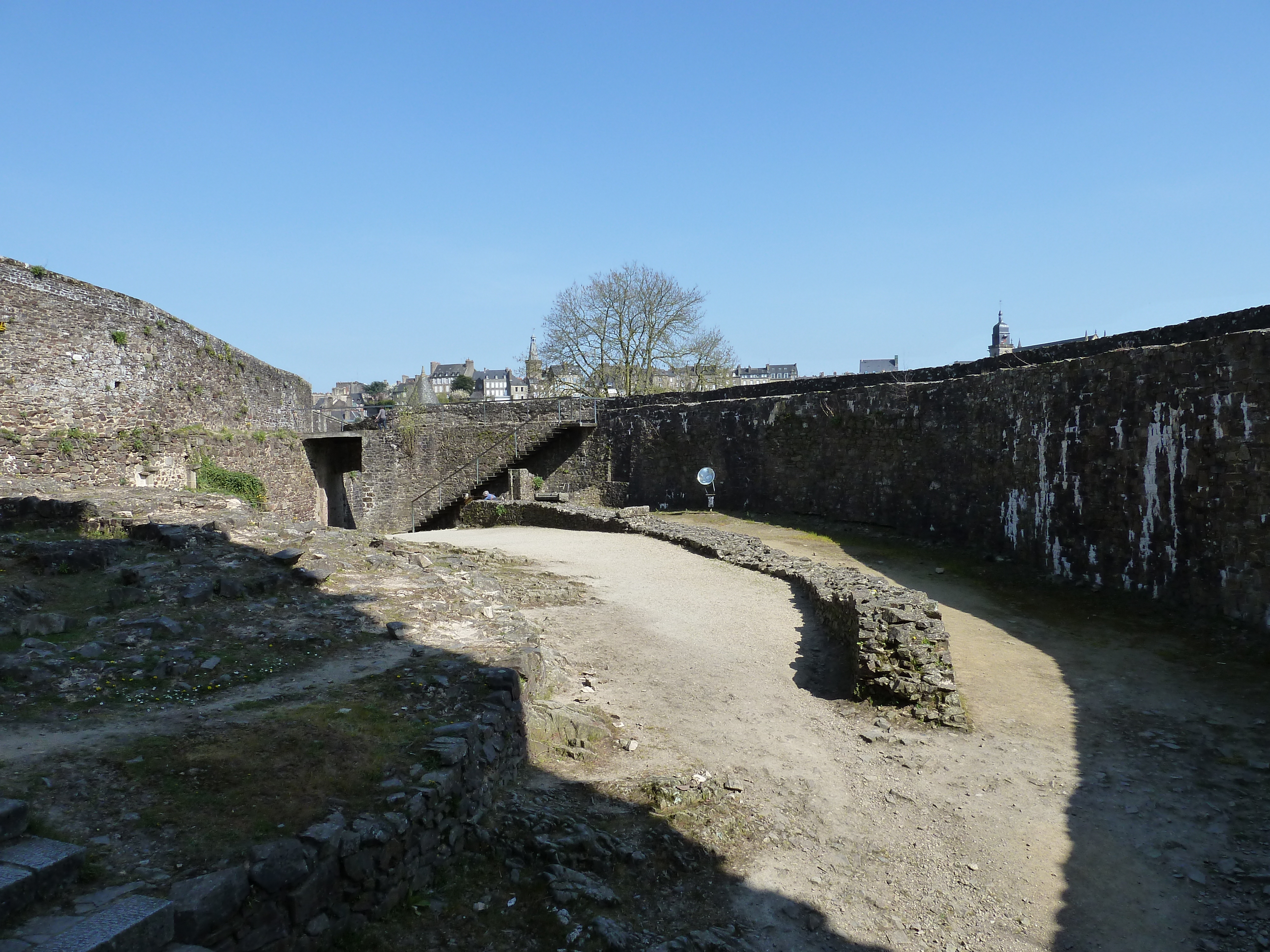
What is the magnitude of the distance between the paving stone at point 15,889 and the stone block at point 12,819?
30 centimetres

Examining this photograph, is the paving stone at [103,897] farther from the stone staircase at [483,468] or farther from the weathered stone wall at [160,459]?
the stone staircase at [483,468]

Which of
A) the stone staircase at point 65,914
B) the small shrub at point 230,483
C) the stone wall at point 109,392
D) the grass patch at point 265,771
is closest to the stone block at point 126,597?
the grass patch at point 265,771

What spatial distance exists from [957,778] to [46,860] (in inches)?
229

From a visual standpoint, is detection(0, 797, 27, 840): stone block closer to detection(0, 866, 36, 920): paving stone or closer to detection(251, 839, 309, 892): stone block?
detection(0, 866, 36, 920): paving stone

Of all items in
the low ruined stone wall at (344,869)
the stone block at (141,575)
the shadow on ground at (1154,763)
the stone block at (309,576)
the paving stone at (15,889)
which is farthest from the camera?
the stone block at (309,576)

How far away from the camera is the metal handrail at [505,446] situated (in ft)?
84.1

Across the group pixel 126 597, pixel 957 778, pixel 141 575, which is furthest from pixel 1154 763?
pixel 141 575

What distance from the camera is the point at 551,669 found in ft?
25.6

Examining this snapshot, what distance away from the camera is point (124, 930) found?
2.92 m

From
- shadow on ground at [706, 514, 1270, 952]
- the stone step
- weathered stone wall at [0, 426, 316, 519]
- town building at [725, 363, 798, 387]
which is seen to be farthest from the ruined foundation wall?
town building at [725, 363, 798, 387]

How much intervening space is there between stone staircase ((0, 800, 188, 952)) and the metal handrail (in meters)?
22.3

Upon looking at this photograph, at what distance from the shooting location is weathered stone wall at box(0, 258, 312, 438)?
14438mm

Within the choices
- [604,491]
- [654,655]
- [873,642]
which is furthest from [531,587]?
[604,491]

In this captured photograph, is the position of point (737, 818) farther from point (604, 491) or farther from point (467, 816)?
point (604, 491)
